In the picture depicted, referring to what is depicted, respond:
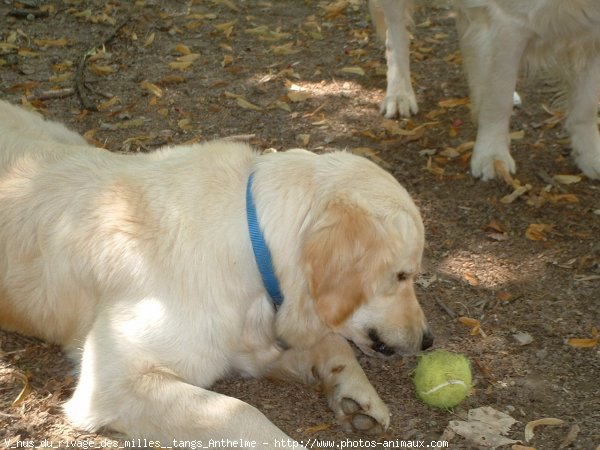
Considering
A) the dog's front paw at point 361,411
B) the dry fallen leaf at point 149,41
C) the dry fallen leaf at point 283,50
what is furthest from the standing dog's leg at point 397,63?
the dog's front paw at point 361,411

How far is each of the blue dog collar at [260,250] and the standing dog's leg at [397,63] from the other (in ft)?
9.65

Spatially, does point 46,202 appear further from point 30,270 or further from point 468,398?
point 468,398

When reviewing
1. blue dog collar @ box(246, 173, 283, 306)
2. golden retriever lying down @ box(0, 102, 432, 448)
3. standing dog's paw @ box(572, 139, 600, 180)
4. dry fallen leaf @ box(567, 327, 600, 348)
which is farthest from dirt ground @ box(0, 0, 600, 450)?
blue dog collar @ box(246, 173, 283, 306)

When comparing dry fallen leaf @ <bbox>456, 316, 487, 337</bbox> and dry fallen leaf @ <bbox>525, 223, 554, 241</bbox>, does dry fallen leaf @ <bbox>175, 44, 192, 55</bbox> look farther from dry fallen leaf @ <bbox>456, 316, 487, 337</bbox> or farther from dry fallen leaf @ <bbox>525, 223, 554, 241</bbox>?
dry fallen leaf @ <bbox>456, 316, 487, 337</bbox>

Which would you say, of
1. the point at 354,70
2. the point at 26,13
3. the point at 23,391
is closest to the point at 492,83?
the point at 354,70

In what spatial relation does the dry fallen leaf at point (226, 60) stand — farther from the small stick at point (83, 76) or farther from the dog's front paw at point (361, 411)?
the dog's front paw at point (361, 411)

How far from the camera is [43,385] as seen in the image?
11.2 ft

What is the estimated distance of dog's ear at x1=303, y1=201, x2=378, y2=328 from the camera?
2.86 m

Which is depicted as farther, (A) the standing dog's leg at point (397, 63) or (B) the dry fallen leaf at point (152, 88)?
(B) the dry fallen leaf at point (152, 88)

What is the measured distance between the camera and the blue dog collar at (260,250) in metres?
2.99

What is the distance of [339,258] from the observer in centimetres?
286

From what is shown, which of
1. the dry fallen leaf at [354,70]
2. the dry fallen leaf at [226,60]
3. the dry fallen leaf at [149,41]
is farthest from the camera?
the dry fallen leaf at [149,41]

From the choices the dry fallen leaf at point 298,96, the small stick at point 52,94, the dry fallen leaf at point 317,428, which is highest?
the dry fallen leaf at point 298,96

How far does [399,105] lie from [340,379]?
113 inches
